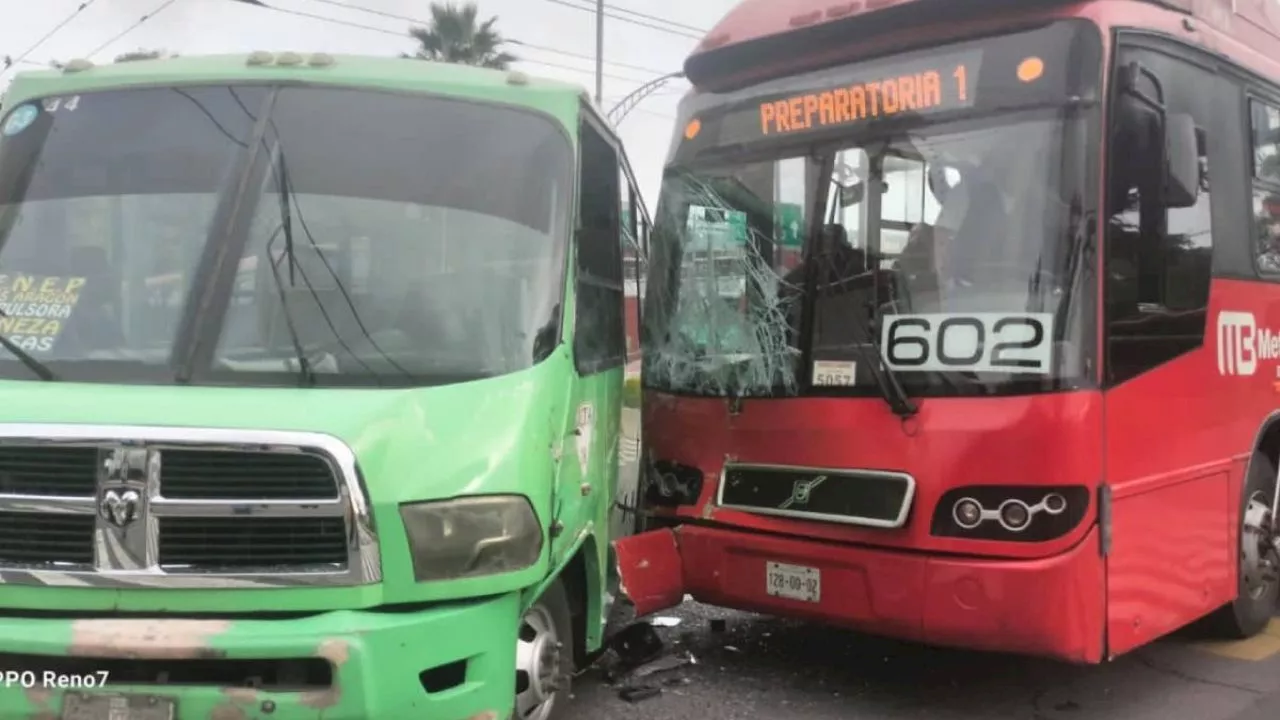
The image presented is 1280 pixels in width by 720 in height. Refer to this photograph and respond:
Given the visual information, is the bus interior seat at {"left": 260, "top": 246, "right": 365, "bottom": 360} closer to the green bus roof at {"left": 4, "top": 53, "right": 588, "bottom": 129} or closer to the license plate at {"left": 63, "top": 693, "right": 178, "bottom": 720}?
the green bus roof at {"left": 4, "top": 53, "right": 588, "bottom": 129}

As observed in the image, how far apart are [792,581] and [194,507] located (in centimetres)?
290

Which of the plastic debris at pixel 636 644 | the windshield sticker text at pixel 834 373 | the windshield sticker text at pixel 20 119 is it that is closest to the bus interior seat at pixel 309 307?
the windshield sticker text at pixel 20 119

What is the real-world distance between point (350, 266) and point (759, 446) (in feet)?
7.48

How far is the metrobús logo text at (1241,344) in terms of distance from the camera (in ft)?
19.4

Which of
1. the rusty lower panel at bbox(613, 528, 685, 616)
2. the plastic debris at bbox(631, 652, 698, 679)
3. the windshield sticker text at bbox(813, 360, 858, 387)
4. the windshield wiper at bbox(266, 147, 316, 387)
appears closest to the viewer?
the windshield wiper at bbox(266, 147, 316, 387)

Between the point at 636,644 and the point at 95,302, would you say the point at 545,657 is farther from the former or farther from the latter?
the point at 95,302

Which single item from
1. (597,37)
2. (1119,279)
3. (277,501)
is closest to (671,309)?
(1119,279)

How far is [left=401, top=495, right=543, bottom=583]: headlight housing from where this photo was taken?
3.60 meters

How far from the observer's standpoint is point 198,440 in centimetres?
348

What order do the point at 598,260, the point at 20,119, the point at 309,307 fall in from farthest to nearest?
the point at 598,260, the point at 20,119, the point at 309,307

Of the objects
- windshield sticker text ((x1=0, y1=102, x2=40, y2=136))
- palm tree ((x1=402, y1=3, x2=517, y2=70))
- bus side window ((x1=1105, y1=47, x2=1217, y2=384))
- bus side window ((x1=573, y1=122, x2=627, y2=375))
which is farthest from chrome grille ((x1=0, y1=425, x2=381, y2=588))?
palm tree ((x1=402, y1=3, x2=517, y2=70))

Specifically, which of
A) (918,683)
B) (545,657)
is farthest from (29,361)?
(918,683)

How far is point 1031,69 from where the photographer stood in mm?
5055

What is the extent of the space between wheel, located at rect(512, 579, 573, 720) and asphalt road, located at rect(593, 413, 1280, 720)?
70 centimetres
